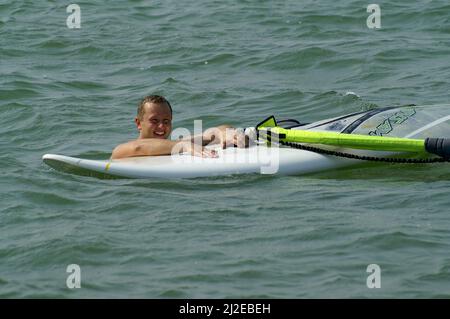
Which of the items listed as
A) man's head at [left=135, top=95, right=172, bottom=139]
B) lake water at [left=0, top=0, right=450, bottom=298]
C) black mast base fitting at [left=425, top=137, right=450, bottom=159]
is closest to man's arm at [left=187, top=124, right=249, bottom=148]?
man's head at [left=135, top=95, right=172, bottom=139]

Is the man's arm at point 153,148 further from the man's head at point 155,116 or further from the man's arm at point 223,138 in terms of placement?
the man's arm at point 223,138

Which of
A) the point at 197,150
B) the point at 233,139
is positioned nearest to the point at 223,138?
the point at 233,139

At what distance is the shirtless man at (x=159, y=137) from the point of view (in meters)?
7.93

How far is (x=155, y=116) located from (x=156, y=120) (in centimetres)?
3

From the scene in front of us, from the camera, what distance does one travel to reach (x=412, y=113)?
784 centimetres

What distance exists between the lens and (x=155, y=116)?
800 centimetres

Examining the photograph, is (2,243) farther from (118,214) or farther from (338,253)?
(338,253)

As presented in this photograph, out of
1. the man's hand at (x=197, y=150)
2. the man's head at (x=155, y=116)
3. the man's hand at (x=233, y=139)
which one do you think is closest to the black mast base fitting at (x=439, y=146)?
the man's hand at (x=233, y=139)

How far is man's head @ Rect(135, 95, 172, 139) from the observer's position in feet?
26.3

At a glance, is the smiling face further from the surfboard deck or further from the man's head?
the surfboard deck

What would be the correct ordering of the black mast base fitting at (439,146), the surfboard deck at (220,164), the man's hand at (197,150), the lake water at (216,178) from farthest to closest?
the man's hand at (197,150)
the surfboard deck at (220,164)
the black mast base fitting at (439,146)
the lake water at (216,178)

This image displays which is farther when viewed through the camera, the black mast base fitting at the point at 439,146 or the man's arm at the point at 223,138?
the man's arm at the point at 223,138
